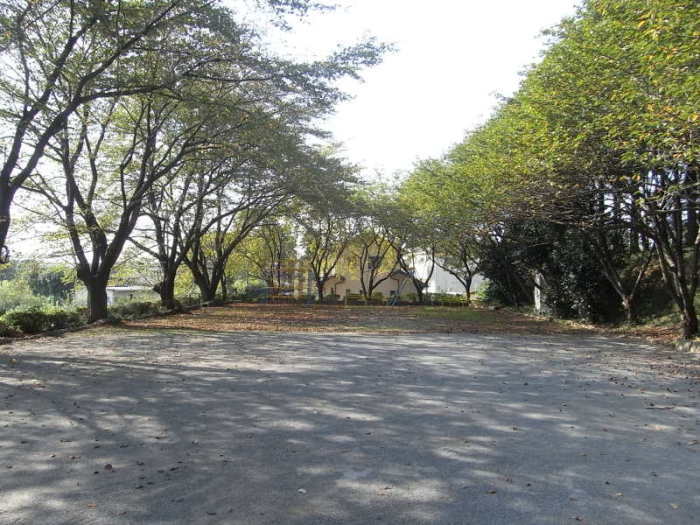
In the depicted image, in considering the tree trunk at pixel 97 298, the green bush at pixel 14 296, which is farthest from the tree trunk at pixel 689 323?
the green bush at pixel 14 296

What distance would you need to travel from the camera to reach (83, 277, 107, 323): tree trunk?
16.3m

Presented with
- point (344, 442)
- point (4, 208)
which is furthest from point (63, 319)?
point (344, 442)

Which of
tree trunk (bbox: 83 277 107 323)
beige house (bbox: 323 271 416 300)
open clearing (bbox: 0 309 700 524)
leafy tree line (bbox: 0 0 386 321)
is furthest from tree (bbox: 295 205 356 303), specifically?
open clearing (bbox: 0 309 700 524)

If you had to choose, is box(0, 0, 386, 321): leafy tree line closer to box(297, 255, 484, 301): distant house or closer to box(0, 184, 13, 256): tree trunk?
box(0, 184, 13, 256): tree trunk

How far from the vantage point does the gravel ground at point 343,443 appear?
3119 mm

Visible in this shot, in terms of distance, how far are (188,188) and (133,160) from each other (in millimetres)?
4088

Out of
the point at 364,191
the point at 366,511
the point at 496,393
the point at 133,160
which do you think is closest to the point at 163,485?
the point at 366,511

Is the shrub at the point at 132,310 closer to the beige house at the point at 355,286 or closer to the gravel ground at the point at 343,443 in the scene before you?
the gravel ground at the point at 343,443

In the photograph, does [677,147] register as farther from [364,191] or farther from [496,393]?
[364,191]

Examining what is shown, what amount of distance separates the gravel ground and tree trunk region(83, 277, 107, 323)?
8.01 metres

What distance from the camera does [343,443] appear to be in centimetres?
435

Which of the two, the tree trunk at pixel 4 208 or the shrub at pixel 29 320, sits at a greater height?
the tree trunk at pixel 4 208

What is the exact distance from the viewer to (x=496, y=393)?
6496mm

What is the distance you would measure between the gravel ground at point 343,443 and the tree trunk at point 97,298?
8.01 metres
